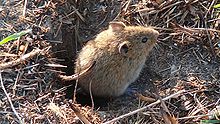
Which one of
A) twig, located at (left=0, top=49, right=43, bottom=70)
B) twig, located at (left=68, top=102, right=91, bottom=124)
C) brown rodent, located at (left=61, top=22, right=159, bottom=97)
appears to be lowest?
twig, located at (left=68, top=102, right=91, bottom=124)

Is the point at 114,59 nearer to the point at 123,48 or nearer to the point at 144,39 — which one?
the point at 123,48

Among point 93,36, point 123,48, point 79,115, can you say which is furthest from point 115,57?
point 79,115

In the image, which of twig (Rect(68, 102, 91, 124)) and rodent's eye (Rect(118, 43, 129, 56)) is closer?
twig (Rect(68, 102, 91, 124))

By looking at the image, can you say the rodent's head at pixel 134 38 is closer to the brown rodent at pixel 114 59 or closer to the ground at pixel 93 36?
the brown rodent at pixel 114 59

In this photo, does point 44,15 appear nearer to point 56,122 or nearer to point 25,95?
point 25,95

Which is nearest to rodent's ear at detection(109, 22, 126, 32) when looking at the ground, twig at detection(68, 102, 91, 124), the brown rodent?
the brown rodent

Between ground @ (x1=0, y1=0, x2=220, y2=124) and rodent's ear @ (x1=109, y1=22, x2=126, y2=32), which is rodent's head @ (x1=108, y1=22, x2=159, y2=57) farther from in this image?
ground @ (x1=0, y1=0, x2=220, y2=124)

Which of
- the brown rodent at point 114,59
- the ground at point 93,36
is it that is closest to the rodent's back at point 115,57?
the brown rodent at point 114,59

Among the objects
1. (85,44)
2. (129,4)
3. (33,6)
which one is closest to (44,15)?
(33,6)
